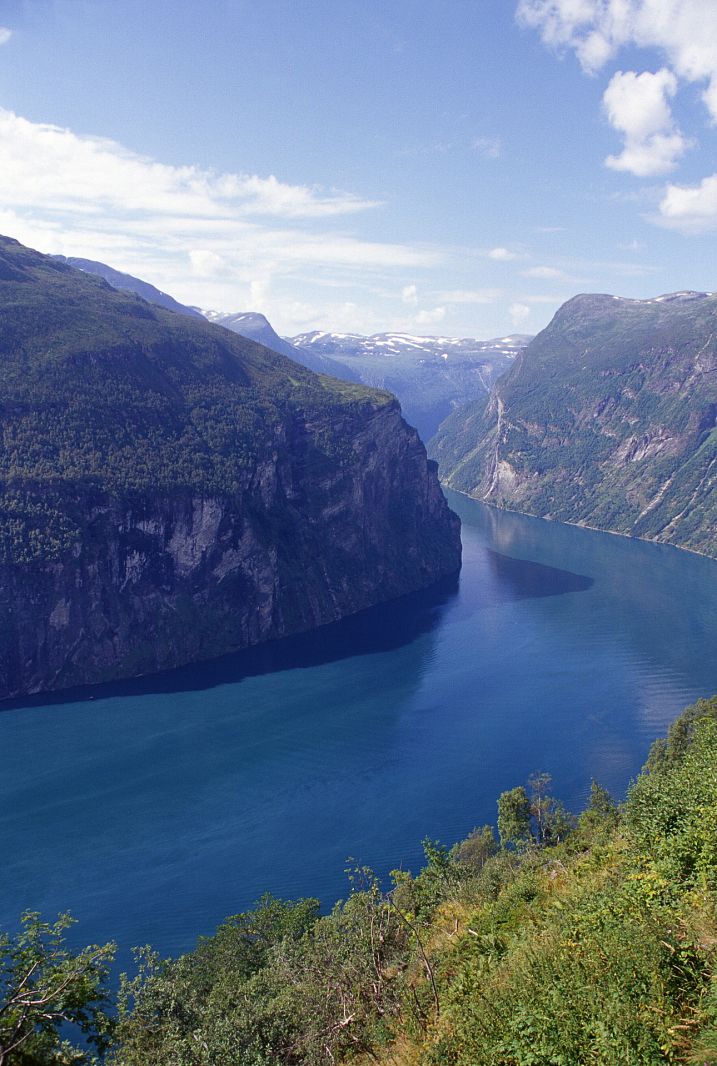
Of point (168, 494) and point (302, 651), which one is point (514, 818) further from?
point (168, 494)

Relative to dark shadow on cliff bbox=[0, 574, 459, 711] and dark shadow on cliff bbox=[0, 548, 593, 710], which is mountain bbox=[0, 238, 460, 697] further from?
dark shadow on cliff bbox=[0, 548, 593, 710]

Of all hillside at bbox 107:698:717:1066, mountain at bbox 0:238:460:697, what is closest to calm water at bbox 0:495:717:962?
mountain at bbox 0:238:460:697

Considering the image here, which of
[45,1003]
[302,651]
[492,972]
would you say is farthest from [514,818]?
[302,651]

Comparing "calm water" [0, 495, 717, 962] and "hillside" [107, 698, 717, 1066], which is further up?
"hillside" [107, 698, 717, 1066]

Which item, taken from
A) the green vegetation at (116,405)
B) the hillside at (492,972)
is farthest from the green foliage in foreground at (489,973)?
the green vegetation at (116,405)

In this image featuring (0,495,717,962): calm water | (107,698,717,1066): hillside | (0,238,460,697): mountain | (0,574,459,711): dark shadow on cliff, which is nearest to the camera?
(107,698,717,1066): hillside
